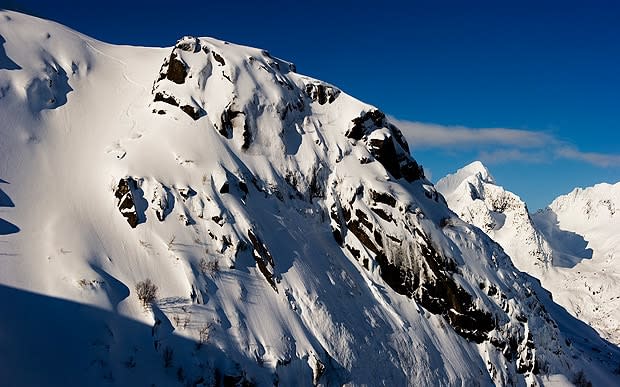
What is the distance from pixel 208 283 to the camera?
59.8 ft

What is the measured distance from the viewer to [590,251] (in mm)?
163000

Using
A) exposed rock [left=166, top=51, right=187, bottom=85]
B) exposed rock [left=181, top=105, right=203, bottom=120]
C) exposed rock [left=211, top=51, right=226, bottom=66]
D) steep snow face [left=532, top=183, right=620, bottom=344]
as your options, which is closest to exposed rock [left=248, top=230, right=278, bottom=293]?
exposed rock [left=181, top=105, right=203, bottom=120]

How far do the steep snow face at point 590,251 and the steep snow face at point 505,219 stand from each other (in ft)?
29.7

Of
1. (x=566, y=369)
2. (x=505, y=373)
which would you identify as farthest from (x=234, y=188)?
(x=566, y=369)

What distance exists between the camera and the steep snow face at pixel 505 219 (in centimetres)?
14300

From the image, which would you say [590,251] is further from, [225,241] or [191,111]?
[225,241]

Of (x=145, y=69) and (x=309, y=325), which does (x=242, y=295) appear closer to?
(x=309, y=325)

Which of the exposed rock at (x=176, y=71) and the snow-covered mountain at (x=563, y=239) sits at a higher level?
the snow-covered mountain at (x=563, y=239)

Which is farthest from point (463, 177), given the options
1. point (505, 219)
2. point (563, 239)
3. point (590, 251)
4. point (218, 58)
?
point (218, 58)

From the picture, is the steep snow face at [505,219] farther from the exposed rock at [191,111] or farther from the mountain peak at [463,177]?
the exposed rock at [191,111]

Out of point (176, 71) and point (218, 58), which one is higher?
point (218, 58)

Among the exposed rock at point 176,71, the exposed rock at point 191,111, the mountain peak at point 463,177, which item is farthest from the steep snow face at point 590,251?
the exposed rock at point 176,71

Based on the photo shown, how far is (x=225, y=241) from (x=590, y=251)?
178 metres

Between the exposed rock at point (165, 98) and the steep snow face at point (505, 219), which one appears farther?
the steep snow face at point (505, 219)
